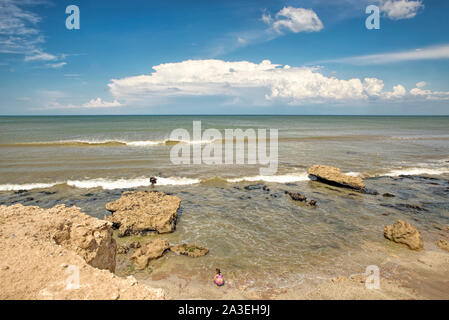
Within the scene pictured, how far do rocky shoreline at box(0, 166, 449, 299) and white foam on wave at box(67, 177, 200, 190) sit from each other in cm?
650

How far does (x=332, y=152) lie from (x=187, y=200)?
23928 millimetres

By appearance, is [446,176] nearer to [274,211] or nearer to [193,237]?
[274,211]

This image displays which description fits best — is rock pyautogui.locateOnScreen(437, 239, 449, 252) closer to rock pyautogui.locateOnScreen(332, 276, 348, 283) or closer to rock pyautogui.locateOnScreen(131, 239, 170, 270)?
rock pyautogui.locateOnScreen(332, 276, 348, 283)

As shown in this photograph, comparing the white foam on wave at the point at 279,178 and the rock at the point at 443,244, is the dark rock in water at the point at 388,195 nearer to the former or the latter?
the white foam on wave at the point at 279,178

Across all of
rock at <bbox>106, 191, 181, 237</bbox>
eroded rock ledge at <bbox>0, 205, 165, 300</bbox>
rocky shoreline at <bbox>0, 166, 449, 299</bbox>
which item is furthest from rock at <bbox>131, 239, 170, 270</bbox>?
eroded rock ledge at <bbox>0, 205, 165, 300</bbox>

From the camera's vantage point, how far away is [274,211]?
43.1ft

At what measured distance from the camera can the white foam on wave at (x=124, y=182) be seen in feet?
56.5

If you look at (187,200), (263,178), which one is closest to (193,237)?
(187,200)

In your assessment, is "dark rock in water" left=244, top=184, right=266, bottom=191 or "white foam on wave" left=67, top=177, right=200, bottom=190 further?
"white foam on wave" left=67, top=177, right=200, bottom=190

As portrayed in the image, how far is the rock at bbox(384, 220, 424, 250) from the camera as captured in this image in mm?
9406

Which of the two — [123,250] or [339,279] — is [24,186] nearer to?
[123,250]

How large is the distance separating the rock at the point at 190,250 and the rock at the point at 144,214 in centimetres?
154

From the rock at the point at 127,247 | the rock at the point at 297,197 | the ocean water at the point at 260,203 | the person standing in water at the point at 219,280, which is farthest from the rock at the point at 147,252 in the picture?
the rock at the point at 297,197
